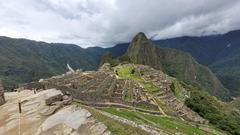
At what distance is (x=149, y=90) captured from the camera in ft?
260

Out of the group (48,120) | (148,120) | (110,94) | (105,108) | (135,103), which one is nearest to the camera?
(48,120)

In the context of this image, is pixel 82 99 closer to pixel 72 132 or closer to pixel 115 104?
pixel 115 104

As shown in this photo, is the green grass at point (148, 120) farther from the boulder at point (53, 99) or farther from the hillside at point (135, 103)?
the boulder at point (53, 99)

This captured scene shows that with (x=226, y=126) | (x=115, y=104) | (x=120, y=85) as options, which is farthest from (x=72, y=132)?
(x=226, y=126)

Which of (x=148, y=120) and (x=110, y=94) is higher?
(x=110, y=94)

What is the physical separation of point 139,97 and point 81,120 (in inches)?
1867

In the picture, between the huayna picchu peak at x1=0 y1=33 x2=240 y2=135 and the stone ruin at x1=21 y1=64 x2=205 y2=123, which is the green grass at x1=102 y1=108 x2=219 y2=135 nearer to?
the huayna picchu peak at x1=0 y1=33 x2=240 y2=135

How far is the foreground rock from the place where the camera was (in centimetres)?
1847

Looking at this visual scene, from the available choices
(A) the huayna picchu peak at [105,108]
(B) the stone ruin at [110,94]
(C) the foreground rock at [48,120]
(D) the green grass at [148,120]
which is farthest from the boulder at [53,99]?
(B) the stone ruin at [110,94]

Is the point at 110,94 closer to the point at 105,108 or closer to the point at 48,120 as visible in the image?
the point at 105,108

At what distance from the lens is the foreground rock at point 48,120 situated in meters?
18.5

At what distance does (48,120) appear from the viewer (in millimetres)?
20078

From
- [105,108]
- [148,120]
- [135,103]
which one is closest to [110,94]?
[135,103]

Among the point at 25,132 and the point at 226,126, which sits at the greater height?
the point at 25,132
